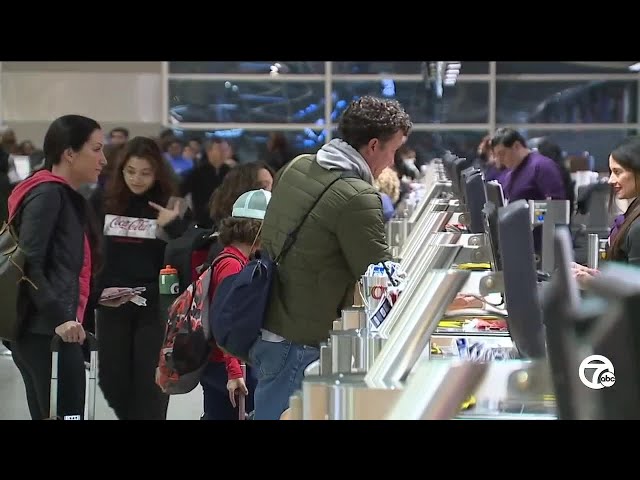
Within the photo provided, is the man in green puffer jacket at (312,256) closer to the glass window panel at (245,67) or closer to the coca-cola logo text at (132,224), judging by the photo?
the coca-cola logo text at (132,224)

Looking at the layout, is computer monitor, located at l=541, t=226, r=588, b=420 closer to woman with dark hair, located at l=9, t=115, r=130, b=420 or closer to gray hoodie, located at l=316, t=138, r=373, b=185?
gray hoodie, located at l=316, t=138, r=373, b=185

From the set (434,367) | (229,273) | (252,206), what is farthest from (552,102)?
(434,367)

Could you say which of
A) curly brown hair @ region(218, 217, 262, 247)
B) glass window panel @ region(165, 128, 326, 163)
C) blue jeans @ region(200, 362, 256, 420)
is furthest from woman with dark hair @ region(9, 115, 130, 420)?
glass window panel @ region(165, 128, 326, 163)

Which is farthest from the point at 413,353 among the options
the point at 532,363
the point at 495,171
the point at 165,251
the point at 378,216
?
the point at 495,171

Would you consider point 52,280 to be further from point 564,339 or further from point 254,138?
point 254,138

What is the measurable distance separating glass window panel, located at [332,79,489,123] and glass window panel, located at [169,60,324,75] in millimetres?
462

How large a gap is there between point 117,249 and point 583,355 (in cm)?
402

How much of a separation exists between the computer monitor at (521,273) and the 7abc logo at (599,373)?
0.80 m

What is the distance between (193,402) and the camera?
570 cm

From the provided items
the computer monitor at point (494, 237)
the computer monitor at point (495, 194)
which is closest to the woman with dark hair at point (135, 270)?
the computer monitor at point (495, 194)

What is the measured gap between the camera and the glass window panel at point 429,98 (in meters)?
16.0

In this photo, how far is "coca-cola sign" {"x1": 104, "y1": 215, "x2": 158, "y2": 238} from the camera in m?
4.91
